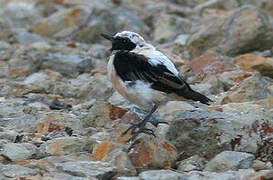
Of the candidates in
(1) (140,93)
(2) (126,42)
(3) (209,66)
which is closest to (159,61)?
(1) (140,93)

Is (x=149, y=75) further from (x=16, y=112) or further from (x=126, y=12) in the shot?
(x=126, y=12)

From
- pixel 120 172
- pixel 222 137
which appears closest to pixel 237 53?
pixel 222 137

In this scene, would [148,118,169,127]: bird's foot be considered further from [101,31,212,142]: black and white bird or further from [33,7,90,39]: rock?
[33,7,90,39]: rock

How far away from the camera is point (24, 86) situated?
9812 mm

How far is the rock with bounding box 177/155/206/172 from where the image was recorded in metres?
5.85

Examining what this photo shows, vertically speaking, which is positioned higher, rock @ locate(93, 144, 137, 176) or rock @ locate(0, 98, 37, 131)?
rock @ locate(93, 144, 137, 176)

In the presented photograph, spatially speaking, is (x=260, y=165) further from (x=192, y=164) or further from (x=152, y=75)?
(x=152, y=75)

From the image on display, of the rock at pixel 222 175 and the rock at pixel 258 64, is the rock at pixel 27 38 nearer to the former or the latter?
the rock at pixel 258 64

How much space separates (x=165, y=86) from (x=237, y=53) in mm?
5193

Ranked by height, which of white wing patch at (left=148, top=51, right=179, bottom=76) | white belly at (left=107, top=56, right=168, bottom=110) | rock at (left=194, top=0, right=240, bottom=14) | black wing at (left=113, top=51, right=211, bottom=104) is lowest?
rock at (left=194, top=0, right=240, bottom=14)

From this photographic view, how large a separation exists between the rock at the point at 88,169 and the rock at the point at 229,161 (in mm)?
842

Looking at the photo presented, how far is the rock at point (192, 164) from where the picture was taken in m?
5.85

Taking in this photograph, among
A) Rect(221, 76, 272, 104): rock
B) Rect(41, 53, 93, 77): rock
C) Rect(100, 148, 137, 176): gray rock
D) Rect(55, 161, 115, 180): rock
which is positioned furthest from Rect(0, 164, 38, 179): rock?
Rect(41, 53, 93, 77): rock

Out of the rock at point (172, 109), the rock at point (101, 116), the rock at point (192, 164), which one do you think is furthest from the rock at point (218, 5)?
the rock at point (192, 164)
